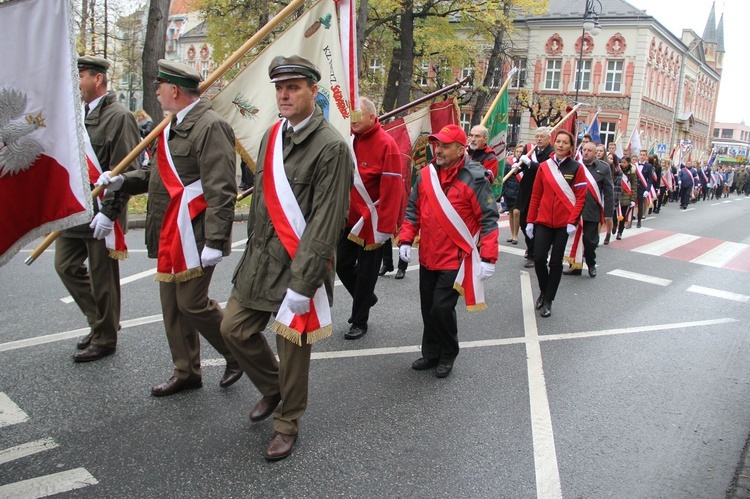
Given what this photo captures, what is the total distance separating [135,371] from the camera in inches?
170

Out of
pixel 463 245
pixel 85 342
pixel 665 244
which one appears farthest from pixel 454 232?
pixel 665 244

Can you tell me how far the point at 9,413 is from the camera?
3635 millimetres

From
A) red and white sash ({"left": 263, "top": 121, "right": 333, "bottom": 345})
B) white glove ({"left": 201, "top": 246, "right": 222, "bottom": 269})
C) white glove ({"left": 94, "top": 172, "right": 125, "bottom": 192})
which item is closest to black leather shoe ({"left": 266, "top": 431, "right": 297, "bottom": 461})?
red and white sash ({"left": 263, "top": 121, "right": 333, "bottom": 345})

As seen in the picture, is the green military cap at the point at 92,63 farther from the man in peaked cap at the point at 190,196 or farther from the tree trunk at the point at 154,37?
the tree trunk at the point at 154,37

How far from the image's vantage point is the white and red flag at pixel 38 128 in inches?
93.5

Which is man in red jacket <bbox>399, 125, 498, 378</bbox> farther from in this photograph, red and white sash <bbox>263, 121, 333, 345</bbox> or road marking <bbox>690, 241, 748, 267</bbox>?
road marking <bbox>690, 241, 748, 267</bbox>

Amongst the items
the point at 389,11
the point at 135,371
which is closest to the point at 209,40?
the point at 389,11

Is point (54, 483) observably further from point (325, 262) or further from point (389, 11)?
point (389, 11)

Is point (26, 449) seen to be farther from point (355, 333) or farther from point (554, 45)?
point (554, 45)

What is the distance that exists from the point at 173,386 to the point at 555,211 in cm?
426

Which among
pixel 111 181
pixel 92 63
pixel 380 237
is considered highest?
pixel 92 63

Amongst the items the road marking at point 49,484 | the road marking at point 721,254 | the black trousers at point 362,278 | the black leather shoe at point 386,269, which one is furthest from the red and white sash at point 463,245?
the road marking at point 721,254

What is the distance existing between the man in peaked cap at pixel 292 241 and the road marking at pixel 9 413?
1327mm

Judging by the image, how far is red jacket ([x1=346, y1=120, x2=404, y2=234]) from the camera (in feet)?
17.4
